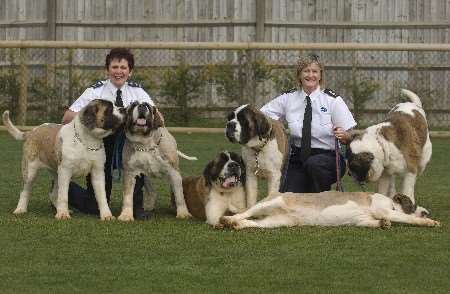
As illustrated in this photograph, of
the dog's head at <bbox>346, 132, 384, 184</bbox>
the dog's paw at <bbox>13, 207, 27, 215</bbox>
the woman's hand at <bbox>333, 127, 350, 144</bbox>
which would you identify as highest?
the woman's hand at <bbox>333, 127, 350, 144</bbox>

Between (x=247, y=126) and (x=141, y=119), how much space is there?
0.83 metres

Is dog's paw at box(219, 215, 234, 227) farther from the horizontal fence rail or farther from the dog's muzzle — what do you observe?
the horizontal fence rail

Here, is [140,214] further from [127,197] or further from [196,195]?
[196,195]

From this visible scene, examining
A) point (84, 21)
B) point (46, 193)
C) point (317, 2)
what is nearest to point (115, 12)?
point (84, 21)

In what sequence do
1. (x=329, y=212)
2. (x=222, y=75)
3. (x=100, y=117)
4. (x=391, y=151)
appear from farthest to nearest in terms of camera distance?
1. (x=222, y=75)
2. (x=391, y=151)
3. (x=100, y=117)
4. (x=329, y=212)

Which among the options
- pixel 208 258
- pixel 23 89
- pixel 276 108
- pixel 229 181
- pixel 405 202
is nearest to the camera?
pixel 208 258

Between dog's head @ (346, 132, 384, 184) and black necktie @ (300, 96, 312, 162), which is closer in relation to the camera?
dog's head @ (346, 132, 384, 184)

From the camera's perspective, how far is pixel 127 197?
980 cm

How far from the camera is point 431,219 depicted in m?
9.66

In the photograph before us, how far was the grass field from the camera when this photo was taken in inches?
273

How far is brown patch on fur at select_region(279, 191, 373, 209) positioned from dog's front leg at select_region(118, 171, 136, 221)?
4.33 ft

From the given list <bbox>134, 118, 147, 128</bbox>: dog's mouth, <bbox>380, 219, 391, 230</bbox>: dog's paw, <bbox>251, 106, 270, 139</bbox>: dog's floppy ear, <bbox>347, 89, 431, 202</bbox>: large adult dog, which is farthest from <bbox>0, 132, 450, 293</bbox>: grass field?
<bbox>251, 106, 270, 139</bbox>: dog's floppy ear

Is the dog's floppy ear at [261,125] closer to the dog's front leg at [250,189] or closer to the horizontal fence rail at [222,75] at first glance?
the dog's front leg at [250,189]

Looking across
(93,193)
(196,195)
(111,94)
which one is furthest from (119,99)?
(196,195)
